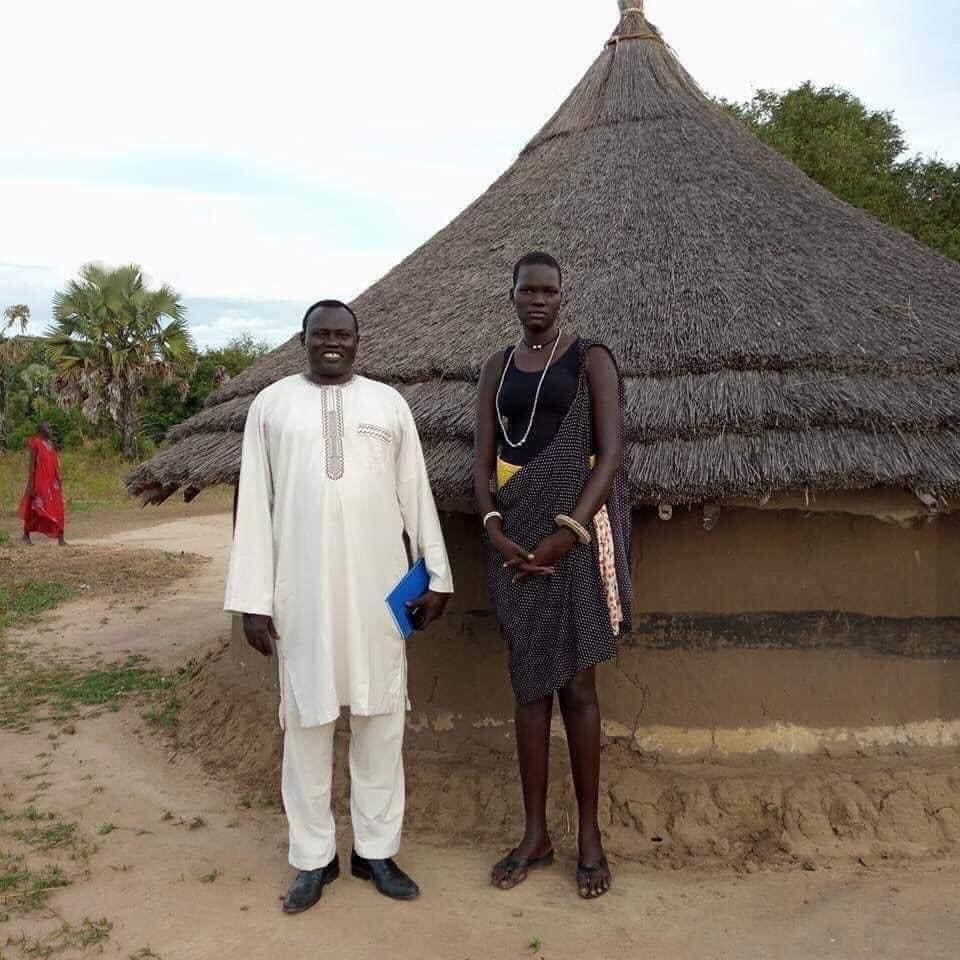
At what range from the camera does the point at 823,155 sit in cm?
1294

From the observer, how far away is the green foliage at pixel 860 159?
12883 mm

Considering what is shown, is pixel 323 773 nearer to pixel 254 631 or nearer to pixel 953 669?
pixel 254 631

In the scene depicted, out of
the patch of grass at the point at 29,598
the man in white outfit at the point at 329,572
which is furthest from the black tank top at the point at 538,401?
the patch of grass at the point at 29,598

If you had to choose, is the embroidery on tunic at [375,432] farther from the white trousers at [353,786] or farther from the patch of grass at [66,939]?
the patch of grass at [66,939]

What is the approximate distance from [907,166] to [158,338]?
14045 millimetres

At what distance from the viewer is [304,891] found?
10.6ft

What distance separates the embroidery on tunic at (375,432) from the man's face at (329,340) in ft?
0.62

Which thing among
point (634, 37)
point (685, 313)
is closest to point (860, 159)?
point (634, 37)

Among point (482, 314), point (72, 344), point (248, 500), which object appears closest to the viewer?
point (248, 500)

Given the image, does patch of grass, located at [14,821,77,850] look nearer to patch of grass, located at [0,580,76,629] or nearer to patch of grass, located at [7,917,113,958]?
patch of grass, located at [7,917,113,958]

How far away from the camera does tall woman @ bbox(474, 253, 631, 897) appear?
3.17m

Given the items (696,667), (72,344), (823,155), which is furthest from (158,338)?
(696,667)

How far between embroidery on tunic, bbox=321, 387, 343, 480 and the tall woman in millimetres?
472

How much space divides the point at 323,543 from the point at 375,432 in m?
0.39
